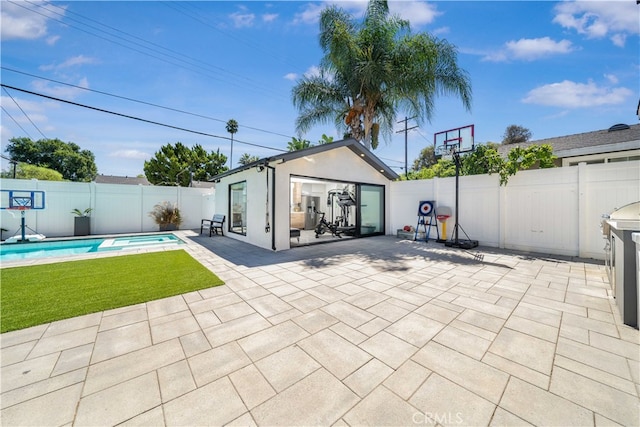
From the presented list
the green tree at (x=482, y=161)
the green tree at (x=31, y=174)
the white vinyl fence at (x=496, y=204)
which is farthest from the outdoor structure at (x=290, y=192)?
the green tree at (x=31, y=174)

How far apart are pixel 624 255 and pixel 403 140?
16.2 meters

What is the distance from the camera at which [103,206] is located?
9.99 metres

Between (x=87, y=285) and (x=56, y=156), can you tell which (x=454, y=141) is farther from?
(x=56, y=156)

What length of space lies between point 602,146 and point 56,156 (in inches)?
2046

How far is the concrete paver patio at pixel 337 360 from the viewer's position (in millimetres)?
1465

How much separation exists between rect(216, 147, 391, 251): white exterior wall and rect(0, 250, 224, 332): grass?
2.15 meters

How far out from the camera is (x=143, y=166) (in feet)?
76.9

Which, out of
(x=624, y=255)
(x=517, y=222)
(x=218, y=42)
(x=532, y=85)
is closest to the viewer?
(x=624, y=255)

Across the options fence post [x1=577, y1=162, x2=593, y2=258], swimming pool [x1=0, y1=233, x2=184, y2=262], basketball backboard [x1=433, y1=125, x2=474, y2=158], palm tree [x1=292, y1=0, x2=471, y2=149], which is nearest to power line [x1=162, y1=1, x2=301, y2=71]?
palm tree [x1=292, y1=0, x2=471, y2=149]

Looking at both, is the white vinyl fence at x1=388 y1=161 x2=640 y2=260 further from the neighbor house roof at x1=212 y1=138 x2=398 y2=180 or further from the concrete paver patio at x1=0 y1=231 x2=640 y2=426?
the concrete paver patio at x1=0 y1=231 x2=640 y2=426

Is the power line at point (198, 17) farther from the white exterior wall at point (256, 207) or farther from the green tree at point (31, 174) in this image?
the green tree at point (31, 174)

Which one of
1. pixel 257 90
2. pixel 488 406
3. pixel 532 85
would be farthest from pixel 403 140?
pixel 488 406

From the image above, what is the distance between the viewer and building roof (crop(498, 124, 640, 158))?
7.90 metres

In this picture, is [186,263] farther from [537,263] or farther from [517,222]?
[517,222]
